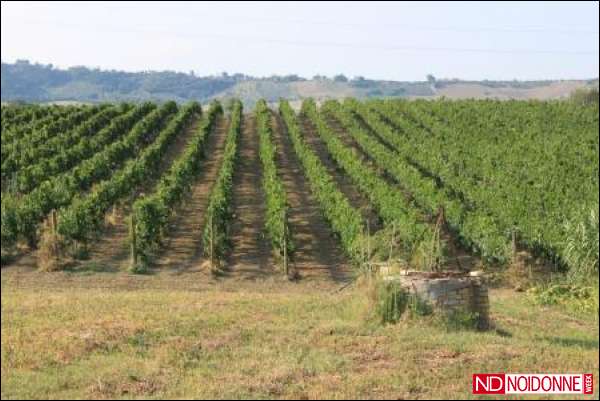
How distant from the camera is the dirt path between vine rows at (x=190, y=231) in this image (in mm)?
23766

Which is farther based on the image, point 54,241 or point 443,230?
point 443,230

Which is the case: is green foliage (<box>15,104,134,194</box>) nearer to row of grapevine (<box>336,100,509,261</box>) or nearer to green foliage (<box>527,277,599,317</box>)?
row of grapevine (<box>336,100,509,261</box>)

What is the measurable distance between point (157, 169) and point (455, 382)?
32097 millimetres

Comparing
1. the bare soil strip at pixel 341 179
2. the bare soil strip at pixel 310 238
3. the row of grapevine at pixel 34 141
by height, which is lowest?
the bare soil strip at pixel 310 238

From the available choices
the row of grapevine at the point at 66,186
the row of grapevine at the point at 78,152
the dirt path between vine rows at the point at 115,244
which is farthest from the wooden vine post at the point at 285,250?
the row of grapevine at the point at 78,152

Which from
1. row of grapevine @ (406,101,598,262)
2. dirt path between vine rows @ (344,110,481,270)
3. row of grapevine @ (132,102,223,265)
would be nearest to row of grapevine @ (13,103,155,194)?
row of grapevine @ (132,102,223,265)

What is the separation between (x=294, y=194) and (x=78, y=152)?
12456 mm

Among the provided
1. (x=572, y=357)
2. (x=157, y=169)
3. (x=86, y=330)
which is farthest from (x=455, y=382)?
(x=157, y=169)

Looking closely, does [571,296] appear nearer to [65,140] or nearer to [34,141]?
[65,140]

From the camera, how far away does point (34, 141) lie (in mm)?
45219

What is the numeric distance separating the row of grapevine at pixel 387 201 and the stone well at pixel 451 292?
2799 mm

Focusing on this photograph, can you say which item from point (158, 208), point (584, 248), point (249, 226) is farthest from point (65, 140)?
point (584, 248)

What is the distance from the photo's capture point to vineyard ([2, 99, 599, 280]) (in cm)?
2361

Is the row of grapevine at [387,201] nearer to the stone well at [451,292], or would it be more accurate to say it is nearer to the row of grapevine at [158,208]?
the stone well at [451,292]
